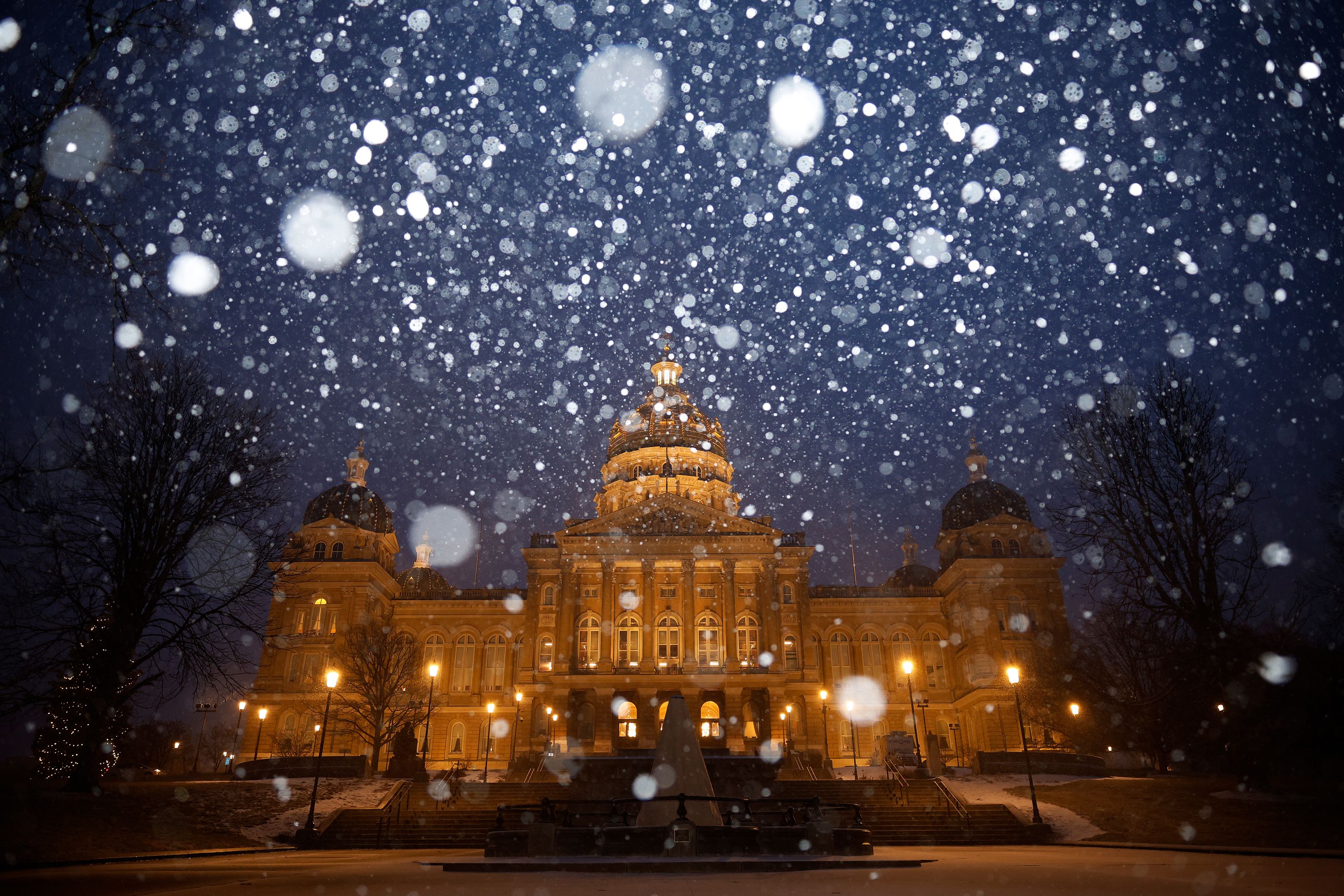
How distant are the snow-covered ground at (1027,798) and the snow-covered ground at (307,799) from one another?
22.7m

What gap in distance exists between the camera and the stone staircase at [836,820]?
27.2 m

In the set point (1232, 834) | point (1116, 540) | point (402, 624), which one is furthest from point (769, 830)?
point (402, 624)

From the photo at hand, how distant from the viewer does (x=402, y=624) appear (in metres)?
62.5

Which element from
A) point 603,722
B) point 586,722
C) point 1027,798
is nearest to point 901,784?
point 1027,798

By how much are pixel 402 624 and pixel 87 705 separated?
4110cm

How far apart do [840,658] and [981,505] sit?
606 inches

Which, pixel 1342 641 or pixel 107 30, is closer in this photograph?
pixel 107 30

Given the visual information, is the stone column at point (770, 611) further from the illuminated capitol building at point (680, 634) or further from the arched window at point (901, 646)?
the arched window at point (901, 646)

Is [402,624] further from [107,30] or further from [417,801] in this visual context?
[107,30]

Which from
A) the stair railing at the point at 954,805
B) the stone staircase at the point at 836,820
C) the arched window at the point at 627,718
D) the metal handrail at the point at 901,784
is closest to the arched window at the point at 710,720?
the arched window at the point at 627,718

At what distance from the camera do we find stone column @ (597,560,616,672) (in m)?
53.1

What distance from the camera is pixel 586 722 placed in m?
51.4

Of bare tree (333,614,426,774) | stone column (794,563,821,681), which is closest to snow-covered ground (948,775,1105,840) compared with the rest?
stone column (794,563,821,681)

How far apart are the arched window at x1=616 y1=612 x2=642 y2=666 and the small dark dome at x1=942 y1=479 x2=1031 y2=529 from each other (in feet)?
83.8
